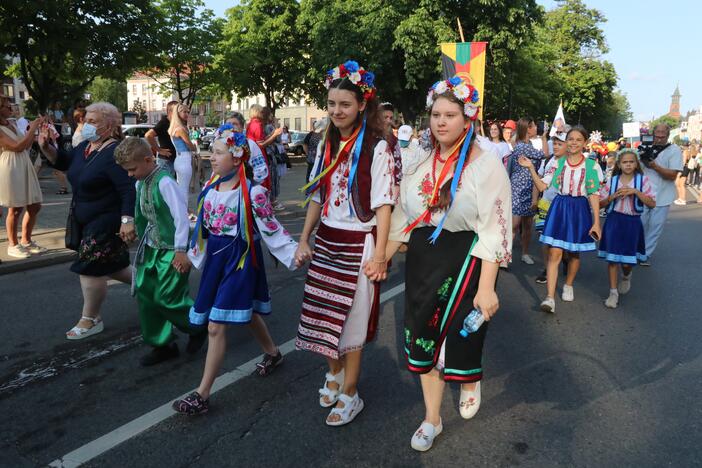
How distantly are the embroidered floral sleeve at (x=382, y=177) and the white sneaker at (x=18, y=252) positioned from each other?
5980 mm

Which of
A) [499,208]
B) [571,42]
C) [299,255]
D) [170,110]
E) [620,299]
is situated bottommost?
[620,299]

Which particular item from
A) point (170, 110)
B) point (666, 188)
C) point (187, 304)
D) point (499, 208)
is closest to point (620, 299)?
point (666, 188)

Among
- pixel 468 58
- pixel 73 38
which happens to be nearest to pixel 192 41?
pixel 73 38

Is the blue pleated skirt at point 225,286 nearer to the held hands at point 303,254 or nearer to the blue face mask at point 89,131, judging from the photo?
the held hands at point 303,254

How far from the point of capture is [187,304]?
13.1 feet

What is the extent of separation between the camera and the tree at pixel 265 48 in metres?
32.1

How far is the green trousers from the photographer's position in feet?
12.9

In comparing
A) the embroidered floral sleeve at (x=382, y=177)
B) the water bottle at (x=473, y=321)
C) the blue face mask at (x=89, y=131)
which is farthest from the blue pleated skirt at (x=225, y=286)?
the blue face mask at (x=89, y=131)

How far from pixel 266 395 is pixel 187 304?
916 millimetres

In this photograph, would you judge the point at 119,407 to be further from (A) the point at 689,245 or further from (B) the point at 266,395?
(A) the point at 689,245

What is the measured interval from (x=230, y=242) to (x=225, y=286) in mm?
266

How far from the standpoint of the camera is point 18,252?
725cm

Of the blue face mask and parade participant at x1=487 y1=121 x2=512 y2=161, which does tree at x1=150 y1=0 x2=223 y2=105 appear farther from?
the blue face mask

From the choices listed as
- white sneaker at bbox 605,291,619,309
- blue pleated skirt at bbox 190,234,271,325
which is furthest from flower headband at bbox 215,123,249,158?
white sneaker at bbox 605,291,619,309
